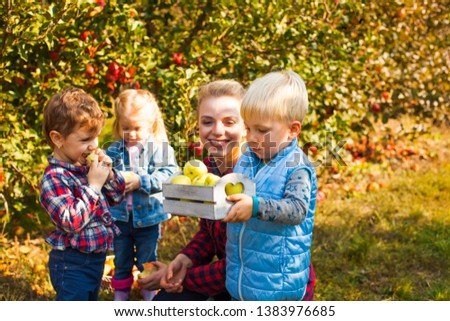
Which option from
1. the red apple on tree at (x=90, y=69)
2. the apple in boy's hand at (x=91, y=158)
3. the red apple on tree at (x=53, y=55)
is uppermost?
the red apple on tree at (x=53, y=55)

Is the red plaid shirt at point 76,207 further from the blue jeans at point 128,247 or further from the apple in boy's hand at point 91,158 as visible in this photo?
the blue jeans at point 128,247

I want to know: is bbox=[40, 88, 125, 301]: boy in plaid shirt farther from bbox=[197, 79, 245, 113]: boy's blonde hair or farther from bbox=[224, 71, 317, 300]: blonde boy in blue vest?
bbox=[224, 71, 317, 300]: blonde boy in blue vest

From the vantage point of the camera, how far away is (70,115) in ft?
8.96

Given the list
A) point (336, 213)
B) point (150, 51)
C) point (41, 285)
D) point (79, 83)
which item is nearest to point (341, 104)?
point (336, 213)

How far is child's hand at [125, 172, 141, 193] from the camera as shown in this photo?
3309 mm

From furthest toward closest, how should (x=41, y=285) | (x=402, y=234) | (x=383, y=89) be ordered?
(x=383, y=89), (x=402, y=234), (x=41, y=285)

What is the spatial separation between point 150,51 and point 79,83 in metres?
0.53

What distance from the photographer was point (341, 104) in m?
5.42

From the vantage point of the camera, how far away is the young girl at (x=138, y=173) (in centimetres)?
357

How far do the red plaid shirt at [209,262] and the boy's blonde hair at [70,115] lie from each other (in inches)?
22.4

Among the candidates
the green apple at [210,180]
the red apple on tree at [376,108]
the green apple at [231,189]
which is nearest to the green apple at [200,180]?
the green apple at [210,180]

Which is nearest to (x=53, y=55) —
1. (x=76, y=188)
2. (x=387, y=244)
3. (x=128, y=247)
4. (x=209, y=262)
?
(x=128, y=247)

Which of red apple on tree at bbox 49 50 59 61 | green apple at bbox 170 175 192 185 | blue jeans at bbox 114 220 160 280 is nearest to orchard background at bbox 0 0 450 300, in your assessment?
red apple on tree at bbox 49 50 59 61

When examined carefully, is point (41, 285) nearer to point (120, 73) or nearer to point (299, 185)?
point (120, 73)
